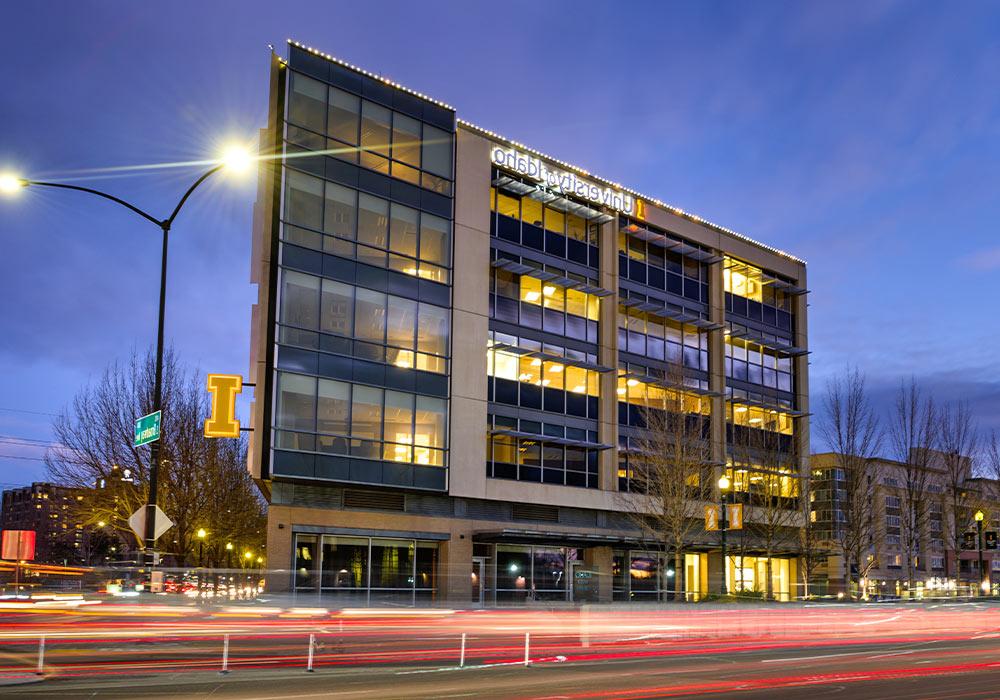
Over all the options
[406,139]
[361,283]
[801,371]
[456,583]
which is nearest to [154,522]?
[456,583]

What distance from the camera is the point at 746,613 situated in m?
31.0

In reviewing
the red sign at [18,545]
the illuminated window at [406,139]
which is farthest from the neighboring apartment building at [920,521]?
the red sign at [18,545]

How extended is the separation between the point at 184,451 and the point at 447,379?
1399cm

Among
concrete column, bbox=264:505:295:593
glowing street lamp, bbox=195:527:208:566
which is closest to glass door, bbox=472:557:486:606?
concrete column, bbox=264:505:295:593

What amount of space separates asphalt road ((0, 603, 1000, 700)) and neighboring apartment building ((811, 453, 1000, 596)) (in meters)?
15.1

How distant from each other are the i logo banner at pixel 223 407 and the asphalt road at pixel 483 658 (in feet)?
27.5

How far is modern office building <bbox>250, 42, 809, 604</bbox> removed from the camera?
37.8 m

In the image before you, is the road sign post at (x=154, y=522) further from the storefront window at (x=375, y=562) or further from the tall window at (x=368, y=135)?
the tall window at (x=368, y=135)

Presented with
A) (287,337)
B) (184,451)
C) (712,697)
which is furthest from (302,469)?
(712,697)

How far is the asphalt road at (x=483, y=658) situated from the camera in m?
17.2

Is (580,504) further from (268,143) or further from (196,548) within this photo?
(196,548)

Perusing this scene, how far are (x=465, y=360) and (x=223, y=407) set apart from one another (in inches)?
557

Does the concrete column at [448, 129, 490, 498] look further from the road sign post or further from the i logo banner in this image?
the road sign post

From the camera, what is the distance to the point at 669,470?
144 feet
